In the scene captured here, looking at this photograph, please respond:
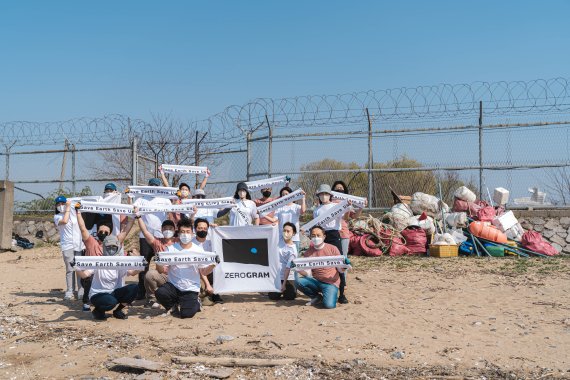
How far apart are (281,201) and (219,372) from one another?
4.26 meters

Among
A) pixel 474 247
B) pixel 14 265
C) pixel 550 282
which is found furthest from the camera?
pixel 14 265

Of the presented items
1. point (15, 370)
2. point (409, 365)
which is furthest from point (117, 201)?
point (409, 365)

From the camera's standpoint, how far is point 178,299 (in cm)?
836

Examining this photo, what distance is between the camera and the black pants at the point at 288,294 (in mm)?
9234

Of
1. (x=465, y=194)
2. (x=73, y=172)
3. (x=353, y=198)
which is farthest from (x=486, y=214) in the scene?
(x=73, y=172)

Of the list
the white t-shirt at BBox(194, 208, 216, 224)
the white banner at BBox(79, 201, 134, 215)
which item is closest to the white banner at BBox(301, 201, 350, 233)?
the white t-shirt at BBox(194, 208, 216, 224)

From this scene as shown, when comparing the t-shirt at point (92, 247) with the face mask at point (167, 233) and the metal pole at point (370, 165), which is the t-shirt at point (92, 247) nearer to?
the face mask at point (167, 233)

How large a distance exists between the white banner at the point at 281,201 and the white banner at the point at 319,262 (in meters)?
1.31

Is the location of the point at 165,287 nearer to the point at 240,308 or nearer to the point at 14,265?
the point at 240,308

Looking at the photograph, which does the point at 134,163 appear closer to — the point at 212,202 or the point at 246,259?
the point at 212,202

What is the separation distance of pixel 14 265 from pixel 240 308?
7.77 meters

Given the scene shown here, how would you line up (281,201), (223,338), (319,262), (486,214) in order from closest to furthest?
(223,338) → (319,262) → (281,201) → (486,214)

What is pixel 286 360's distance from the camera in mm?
→ 6125

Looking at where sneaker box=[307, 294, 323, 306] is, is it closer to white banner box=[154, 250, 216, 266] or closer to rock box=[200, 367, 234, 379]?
white banner box=[154, 250, 216, 266]
